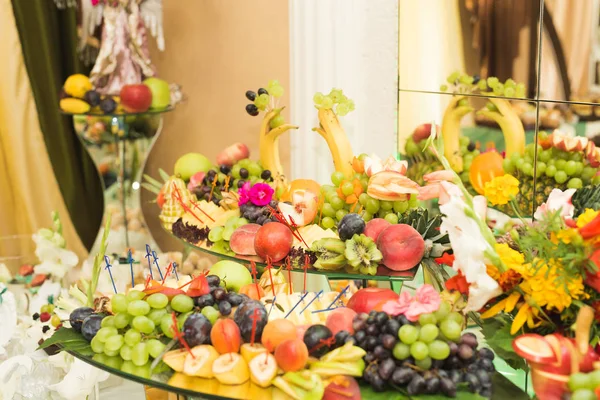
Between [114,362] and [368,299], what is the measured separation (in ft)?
1.25

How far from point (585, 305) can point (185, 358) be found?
20.6 inches

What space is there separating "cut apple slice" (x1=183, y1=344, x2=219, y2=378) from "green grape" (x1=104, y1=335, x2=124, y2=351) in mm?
114

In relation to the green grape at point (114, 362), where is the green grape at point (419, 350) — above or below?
above

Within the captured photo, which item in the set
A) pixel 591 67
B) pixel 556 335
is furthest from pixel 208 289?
pixel 591 67

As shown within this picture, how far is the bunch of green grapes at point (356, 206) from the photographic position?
1378mm

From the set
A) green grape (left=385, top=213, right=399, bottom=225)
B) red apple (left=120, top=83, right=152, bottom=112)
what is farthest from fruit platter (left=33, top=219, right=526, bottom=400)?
red apple (left=120, top=83, right=152, bottom=112)

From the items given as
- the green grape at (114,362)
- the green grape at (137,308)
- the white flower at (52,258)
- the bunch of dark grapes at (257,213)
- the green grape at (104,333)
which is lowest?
the white flower at (52,258)

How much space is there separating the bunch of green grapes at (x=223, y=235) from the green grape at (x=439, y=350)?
1.89 ft

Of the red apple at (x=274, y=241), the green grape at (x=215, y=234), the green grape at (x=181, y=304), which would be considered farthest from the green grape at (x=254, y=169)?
the green grape at (x=181, y=304)

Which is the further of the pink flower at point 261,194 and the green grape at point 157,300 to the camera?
the pink flower at point 261,194

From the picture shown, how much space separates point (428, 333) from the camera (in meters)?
0.92

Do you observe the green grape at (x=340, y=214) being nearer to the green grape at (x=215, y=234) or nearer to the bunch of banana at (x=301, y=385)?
the green grape at (x=215, y=234)

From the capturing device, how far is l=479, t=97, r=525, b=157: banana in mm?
1679

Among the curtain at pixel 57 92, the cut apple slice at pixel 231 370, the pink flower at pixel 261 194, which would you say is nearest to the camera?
the cut apple slice at pixel 231 370
